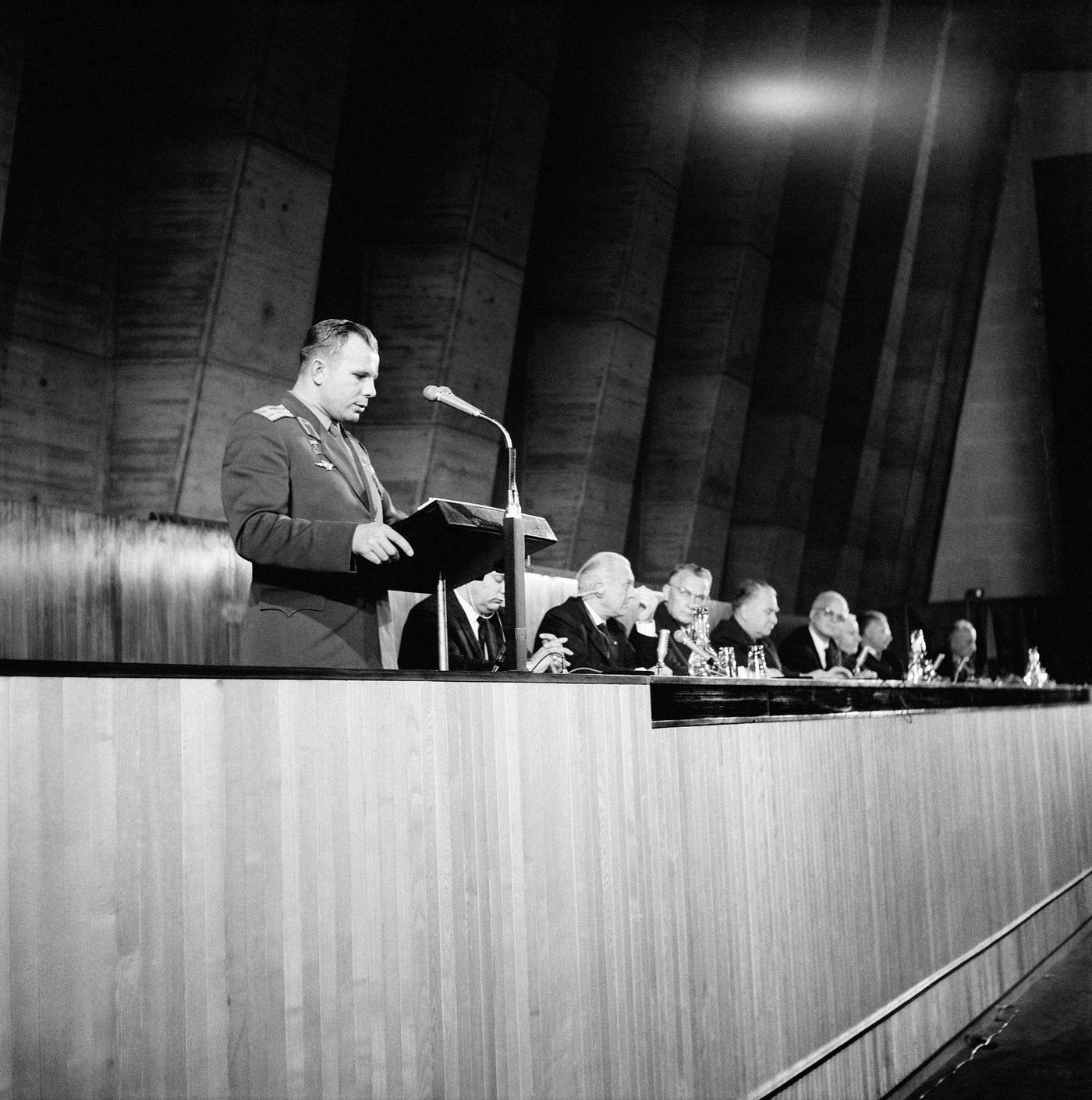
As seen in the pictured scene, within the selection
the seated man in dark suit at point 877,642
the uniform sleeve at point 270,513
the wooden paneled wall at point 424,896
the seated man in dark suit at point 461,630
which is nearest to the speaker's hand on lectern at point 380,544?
the uniform sleeve at point 270,513

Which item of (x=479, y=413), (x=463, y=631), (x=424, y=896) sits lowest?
(x=424, y=896)

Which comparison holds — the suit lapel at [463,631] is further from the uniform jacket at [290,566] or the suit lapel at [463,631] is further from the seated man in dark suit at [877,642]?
the seated man in dark suit at [877,642]

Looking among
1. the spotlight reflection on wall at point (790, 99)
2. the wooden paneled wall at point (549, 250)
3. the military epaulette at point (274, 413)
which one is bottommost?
the military epaulette at point (274, 413)

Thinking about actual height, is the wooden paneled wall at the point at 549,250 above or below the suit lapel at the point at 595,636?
above

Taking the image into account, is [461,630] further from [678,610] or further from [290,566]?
[290,566]

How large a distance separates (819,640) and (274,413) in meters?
5.20

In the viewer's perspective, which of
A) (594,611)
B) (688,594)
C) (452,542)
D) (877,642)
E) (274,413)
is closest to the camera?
(452,542)

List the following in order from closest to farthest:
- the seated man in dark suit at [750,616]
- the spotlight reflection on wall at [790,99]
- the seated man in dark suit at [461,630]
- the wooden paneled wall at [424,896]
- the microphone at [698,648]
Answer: the wooden paneled wall at [424,896] → the microphone at [698,648] → the seated man in dark suit at [461,630] → the seated man in dark suit at [750,616] → the spotlight reflection on wall at [790,99]

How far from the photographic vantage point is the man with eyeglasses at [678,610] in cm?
584

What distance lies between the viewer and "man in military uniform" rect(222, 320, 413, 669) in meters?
2.57

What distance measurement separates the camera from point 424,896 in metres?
2.01

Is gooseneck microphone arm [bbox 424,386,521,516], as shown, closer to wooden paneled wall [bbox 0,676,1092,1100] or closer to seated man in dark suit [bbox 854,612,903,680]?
wooden paneled wall [bbox 0,676,1092,1100]

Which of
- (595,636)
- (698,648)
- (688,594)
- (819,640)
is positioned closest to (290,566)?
(698,648)

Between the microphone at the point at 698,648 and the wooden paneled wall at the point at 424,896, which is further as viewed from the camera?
the microphone at the point at 698,648
